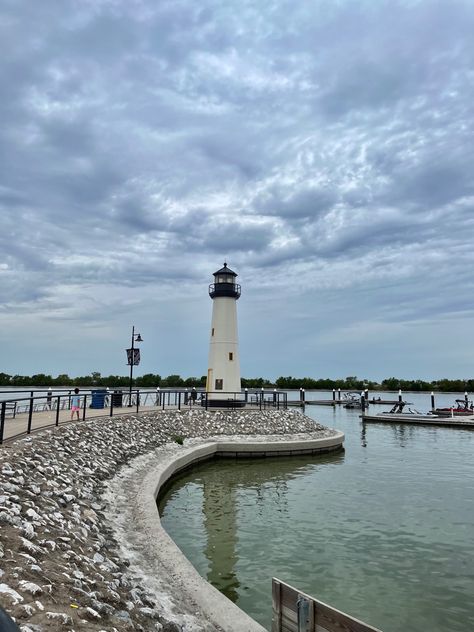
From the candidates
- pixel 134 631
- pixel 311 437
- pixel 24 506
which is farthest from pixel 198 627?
pixel 311 437

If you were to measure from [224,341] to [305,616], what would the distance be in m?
26.8

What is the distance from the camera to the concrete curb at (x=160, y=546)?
6406 mm

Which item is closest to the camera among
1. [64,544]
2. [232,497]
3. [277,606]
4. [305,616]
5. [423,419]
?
[305,616]

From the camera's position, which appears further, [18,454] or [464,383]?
[464,383]

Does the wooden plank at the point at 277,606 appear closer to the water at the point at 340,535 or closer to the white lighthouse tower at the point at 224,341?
the water at the point at 340,535

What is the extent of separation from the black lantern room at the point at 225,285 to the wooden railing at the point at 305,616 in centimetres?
2704

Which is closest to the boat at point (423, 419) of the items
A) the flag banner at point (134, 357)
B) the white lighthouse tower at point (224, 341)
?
the white lighthouse tower at point (224, 341)

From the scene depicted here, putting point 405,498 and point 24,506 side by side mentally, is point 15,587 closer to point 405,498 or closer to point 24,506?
point 24,506

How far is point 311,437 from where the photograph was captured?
84.1 ft

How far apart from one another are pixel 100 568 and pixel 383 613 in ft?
15.3

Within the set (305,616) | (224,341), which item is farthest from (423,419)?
(305,616)

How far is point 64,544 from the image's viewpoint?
6961 millimetres

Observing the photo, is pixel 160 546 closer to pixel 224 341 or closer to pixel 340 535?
pixel 340 535

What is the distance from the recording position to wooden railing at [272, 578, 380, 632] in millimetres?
4641
